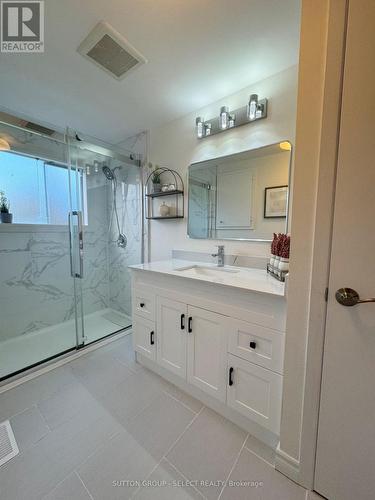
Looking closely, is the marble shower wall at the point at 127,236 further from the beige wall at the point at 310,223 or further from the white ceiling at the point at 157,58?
the beige wall at the point at 310,223

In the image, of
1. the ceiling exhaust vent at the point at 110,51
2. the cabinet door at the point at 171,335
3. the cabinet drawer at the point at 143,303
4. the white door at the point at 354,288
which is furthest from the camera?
the cabinet drawer at the point at 143,303

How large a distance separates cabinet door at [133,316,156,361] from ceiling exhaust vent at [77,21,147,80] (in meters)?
1.84

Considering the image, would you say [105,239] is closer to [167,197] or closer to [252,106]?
[167,197]

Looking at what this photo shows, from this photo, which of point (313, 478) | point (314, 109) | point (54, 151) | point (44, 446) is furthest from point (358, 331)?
point (54, 151)

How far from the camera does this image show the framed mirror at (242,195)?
154 centimetres

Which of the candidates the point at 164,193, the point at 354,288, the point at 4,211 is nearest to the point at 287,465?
the point at 354,288

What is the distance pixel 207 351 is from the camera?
4.34 feet

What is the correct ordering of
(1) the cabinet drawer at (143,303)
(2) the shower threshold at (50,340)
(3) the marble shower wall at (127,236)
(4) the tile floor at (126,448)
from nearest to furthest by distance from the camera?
(4) the tile floor at (126,448), (1) the cabinet drawer at (143,303), (2) the shower threshold at (50,340), (3) the marble shower wall at (127,236)

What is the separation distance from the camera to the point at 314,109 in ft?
2.72

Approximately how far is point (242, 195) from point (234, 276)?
2.33ft

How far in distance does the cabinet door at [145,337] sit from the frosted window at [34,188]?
1.47 m

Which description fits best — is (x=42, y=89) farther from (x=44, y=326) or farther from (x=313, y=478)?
(x=313, y=478)

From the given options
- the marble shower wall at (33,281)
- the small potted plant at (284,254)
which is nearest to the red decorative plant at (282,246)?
the small potted plant at (284,254)

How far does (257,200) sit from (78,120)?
1965mm
